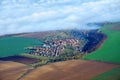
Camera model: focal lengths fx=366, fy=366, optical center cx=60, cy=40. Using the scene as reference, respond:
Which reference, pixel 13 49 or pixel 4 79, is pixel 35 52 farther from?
pixel 4 79

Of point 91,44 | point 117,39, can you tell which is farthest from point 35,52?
point 117,39

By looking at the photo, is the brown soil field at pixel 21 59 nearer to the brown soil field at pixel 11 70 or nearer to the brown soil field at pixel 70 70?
the brown soil field at pixel 11 70

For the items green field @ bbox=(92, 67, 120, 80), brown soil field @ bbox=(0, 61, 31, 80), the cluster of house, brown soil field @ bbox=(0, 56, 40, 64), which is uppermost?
the cluster of house

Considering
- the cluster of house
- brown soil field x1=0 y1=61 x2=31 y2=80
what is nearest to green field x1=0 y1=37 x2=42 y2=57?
the cluster of house

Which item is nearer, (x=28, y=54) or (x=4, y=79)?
(x=4, y=79)

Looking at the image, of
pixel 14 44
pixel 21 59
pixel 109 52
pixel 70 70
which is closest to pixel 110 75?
pixel 70 70

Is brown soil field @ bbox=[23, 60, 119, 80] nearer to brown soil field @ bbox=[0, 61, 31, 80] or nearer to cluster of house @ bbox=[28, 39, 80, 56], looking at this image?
brown soil field @ bbox=[0, 61, 31, 80]
